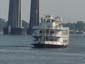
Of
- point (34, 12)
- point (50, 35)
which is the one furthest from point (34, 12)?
point (50, 35)

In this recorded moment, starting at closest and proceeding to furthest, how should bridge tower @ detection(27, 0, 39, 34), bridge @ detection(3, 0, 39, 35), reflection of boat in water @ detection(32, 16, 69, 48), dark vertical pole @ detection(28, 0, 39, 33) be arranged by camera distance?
reflection of boat in water @ detection(32, 16, 69, 48), bridge tower @ detection(27, 0, 39, 34), dark vertical pole @ detection(28, 0, 39, 33), bridge @ detection(3, 0, 39, 35)

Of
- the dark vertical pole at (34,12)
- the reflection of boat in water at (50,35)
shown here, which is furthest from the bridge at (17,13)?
the reflection of boat in water at (50,35)

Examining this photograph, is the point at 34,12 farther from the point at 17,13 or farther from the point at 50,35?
the point at 50,35

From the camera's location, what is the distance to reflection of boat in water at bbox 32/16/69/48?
99.1 m

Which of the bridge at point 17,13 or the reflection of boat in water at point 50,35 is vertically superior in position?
the bridge at point 17,13

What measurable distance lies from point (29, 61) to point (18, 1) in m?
123

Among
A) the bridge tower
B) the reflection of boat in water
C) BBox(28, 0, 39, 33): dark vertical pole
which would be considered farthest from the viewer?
BBox(28, 0, 39, 33): dark vertical pole

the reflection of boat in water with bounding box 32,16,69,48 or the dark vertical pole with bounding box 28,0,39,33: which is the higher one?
the dark vertical pole with bounding box 28,0,39,33

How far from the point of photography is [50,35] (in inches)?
3912

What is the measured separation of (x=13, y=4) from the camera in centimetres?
19362

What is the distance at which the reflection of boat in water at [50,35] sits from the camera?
99.1 meters

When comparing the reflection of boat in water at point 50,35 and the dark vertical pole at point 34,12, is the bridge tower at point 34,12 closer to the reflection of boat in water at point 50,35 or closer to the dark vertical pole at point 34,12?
the dark vertical pole at point 34,12

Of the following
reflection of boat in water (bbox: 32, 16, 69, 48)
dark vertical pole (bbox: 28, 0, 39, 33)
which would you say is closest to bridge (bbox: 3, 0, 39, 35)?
dark vertical pole (bbox: 28, 0, 39, 33)

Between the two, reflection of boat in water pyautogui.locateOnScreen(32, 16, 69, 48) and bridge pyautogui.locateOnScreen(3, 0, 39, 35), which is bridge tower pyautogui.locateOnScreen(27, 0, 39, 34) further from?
reflection of boat in water pyautogui.locateOnScreen(32, 16, 69, 48)
